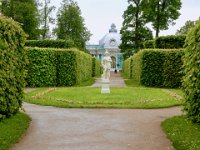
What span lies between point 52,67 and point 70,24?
33662 mm

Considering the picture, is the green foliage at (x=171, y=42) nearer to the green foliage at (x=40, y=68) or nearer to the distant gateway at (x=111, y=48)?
the green foliage at (x=40, y=68)

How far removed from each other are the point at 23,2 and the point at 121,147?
46146 mm

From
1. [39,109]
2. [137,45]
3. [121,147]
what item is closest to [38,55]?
[39,109]

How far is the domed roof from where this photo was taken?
315 feet

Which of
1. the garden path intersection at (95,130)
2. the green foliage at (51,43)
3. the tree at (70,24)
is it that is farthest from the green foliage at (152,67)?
the tree at (70,24)

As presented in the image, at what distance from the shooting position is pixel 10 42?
10266 mm

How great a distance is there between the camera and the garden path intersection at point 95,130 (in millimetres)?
7328

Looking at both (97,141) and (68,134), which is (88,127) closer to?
(68,134)

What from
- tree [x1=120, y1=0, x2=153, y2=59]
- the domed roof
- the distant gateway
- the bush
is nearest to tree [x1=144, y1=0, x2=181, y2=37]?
tree [x1=120, y1=0, x2=153, y2=59]

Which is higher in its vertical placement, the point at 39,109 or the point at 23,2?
the point at 23,2

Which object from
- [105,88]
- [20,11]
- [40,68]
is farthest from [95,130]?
[20,11]

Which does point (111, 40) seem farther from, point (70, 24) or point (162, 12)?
point (162, 12)

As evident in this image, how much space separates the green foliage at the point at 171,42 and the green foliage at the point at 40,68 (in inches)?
377

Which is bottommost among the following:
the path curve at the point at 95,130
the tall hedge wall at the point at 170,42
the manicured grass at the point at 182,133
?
the path curve at the point at 95,130
